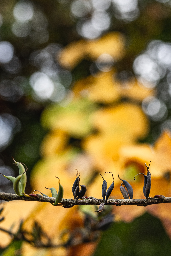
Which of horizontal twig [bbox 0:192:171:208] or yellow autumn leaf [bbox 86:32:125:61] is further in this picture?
yellow autumn leaf [bbox 86:32:125:61]

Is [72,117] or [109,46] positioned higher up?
[109,46]

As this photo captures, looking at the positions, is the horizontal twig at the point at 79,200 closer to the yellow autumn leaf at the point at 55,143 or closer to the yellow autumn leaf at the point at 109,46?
the yellow autumn leaf at the point at 55,143

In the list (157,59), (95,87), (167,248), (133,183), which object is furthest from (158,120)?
(133,183)

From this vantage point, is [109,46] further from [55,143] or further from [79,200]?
[79,200]

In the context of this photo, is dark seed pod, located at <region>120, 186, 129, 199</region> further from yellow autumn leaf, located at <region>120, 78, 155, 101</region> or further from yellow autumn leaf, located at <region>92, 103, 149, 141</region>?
yellow autumn leaf, located at <region>120, 78, 155, 101</region>

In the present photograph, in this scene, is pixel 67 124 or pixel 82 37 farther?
pixel 82 37

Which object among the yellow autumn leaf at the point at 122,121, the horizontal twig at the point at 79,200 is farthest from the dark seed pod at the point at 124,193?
the yellow autumn leaf at the point at 122,121

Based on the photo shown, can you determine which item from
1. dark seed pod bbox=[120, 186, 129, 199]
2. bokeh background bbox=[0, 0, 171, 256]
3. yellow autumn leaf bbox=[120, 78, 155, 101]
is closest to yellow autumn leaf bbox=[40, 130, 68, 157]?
bokeh background bbox=[0, 0, 171, 256]

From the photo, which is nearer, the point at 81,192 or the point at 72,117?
the point at 81,192

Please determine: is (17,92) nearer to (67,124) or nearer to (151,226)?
(67,124)

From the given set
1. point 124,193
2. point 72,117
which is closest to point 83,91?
point 72,117

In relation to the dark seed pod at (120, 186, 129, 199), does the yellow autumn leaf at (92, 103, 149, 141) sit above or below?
below
